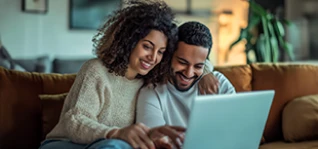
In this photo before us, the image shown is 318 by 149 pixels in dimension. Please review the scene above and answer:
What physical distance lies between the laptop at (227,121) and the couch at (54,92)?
698mm

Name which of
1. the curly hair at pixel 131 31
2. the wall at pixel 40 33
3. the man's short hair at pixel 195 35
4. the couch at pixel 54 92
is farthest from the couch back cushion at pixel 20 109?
the wall at pixel 40 33

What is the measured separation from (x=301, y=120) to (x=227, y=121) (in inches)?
36.8

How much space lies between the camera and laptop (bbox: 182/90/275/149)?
1084 millimetres

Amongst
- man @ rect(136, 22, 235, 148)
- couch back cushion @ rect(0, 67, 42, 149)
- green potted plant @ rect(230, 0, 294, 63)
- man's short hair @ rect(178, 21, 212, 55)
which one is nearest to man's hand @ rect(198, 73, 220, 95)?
man @ rect(136, 22, 235, 148)

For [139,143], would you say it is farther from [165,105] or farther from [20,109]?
[20,109]

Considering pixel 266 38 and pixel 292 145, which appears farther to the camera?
pixel 266 38

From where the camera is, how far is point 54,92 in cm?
201

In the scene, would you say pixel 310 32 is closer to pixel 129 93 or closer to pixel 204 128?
pixel 129 93

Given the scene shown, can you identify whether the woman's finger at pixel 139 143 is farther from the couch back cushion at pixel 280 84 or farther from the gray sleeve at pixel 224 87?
the couch back cushion at pixel 280 84

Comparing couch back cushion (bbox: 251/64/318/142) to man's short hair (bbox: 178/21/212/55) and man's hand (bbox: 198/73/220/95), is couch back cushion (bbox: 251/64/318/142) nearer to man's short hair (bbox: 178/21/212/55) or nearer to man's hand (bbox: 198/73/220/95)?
man's hand (bbox: 198/73/220/95)

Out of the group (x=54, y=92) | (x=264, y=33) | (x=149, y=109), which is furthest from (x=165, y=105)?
(x=264, y=33)

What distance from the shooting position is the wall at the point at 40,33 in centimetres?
396

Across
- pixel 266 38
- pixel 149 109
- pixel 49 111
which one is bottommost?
pixel 49 111

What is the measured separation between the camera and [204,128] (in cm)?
112
